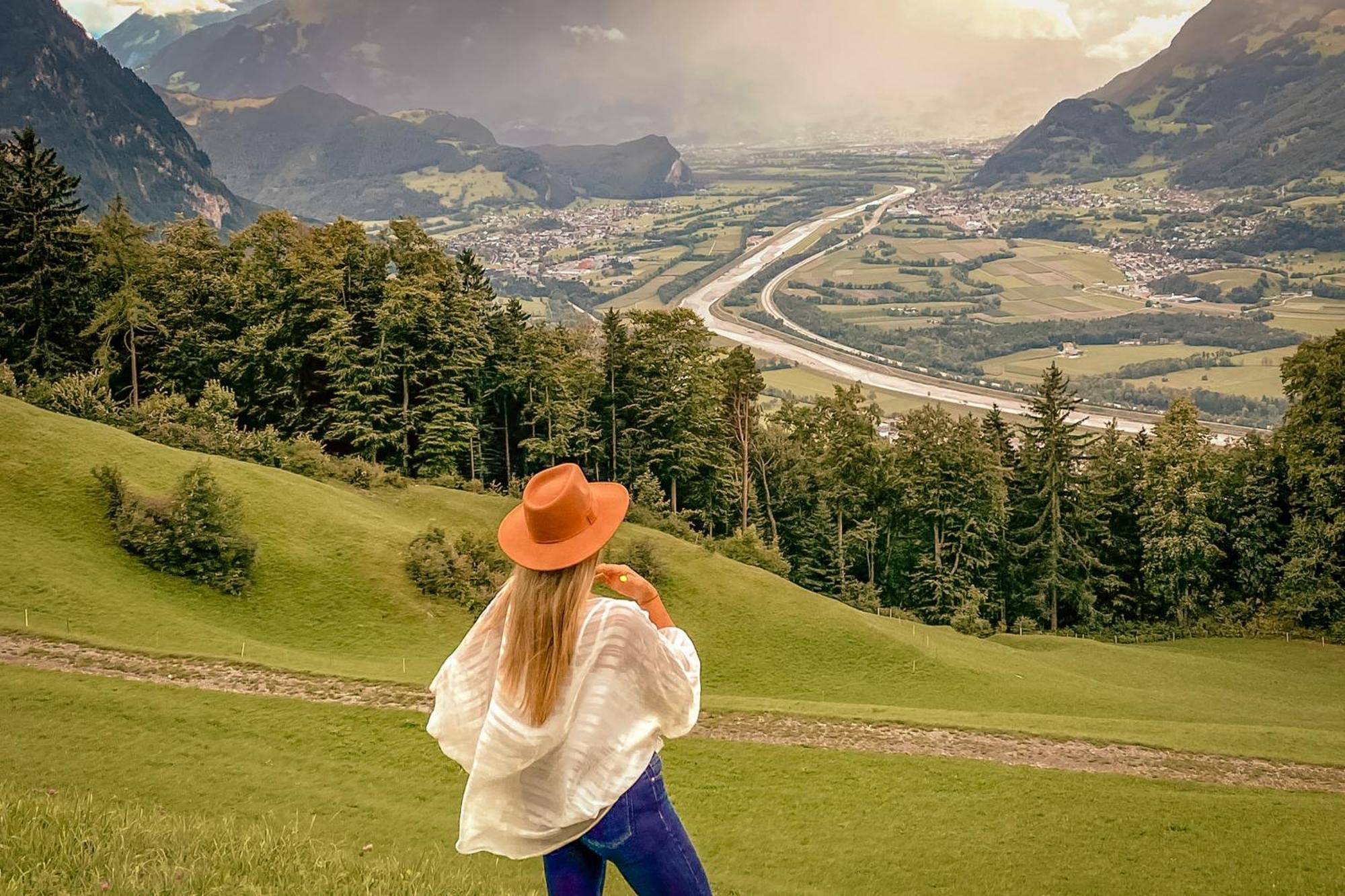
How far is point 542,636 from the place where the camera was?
12.7ft

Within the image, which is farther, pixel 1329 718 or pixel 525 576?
pixel 1329 718

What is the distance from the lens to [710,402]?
5056 centimetres

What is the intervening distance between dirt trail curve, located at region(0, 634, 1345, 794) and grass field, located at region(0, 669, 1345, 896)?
671mm

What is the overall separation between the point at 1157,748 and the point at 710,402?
34239 millimetres

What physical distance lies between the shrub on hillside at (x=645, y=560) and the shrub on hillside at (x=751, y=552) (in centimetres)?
732

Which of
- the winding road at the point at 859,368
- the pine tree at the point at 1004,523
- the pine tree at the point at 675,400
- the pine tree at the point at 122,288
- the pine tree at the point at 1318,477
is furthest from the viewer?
the winding road at the point at 859,368

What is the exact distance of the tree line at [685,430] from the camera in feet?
144

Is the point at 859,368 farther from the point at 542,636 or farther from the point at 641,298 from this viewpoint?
the point at 542,636

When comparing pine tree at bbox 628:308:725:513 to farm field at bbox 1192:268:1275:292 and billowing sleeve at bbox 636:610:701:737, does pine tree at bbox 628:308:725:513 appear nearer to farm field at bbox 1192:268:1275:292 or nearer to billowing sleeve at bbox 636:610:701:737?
billowing sleeve at bbox 636:610:701:737

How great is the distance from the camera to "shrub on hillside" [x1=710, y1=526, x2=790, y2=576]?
130 feet

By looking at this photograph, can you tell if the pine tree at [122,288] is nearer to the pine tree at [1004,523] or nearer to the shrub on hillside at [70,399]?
the shrub on hillside at [70,399]

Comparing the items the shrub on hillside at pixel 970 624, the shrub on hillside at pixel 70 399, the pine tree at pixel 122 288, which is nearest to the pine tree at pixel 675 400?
the shrub on hillside at pixel 970 624

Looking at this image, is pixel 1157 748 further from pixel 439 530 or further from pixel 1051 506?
pixel 1051 506

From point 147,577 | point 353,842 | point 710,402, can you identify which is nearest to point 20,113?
point 710,402
